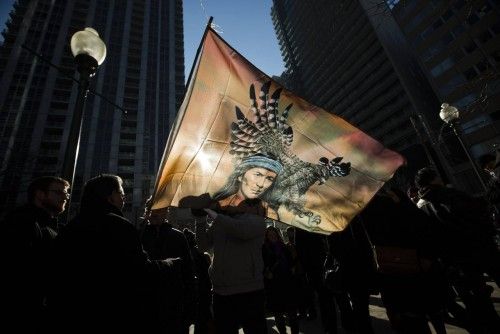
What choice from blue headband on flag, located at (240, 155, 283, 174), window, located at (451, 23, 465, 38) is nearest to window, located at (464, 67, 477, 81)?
window, located at (451, 23, 465, 38)

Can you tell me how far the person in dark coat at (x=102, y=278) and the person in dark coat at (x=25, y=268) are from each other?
35 centimetres

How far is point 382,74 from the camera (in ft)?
178

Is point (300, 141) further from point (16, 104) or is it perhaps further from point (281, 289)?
point (16, 104)

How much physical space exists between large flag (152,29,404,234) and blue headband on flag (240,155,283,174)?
0.04 feet

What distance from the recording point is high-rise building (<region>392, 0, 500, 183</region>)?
106 feet

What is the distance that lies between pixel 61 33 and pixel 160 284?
73172 mm

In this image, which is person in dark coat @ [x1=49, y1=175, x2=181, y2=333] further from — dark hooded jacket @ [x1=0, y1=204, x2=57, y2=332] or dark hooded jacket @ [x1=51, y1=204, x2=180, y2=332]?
dark hooded jacket @ [x1=0, y1=204, x2=57, y2=332]

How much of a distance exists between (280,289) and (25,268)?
3127 millimetres

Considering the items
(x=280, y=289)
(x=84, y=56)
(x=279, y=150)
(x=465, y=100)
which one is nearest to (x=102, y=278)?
(x=279, y=150)

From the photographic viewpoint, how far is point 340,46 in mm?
66688

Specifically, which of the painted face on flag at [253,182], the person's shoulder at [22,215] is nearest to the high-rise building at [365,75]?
the painted face on flag at [253,182]

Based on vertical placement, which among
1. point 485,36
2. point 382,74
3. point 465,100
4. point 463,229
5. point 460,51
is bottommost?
point 463,229

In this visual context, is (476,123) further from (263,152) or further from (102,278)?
(102,278)

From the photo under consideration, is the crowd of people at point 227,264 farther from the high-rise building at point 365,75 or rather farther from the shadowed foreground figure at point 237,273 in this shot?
the high-rise building at point 365,75
